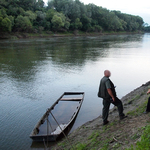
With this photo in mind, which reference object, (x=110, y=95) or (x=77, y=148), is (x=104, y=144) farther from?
(x=110, y=95)

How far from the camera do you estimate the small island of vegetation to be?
67.2 metres

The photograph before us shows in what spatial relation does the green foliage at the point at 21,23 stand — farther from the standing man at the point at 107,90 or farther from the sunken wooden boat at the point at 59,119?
the standing man at the point at 107,90

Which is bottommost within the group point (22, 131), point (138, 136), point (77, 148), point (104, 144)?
point (22, 131)

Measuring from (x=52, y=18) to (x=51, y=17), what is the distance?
6.31 feet

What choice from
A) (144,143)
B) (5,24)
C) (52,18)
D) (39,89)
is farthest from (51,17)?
(144,143)

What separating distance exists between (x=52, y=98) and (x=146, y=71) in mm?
13334

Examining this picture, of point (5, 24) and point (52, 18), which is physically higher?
point (52, 18)

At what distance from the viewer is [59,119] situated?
1102cm

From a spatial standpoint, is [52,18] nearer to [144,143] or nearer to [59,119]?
[59,119]

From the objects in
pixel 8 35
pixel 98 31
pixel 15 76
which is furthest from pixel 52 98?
pixel 98 31

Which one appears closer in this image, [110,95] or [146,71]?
[110,95]

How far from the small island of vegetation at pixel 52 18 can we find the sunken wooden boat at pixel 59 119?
53.4 meters

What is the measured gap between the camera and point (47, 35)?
78062mm

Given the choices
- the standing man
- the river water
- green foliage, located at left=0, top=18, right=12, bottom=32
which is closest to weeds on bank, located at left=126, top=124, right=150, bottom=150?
the standing man
